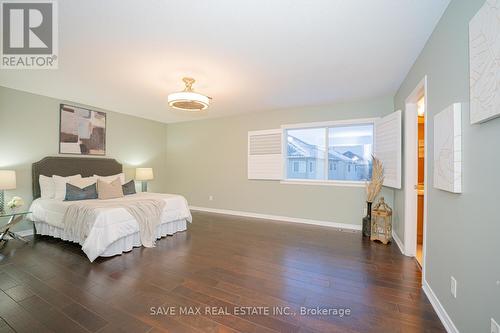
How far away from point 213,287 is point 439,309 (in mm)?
1983

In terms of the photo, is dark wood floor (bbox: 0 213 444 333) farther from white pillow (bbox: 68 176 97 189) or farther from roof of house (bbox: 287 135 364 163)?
roof of house (bbox: 287 135 364 163)

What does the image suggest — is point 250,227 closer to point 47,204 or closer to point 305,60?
point 305,60

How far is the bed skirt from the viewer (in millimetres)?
2961

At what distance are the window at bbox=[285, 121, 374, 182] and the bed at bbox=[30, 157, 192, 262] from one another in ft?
8.85

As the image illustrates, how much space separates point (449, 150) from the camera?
1.61 meters

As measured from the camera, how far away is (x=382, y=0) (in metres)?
1.71

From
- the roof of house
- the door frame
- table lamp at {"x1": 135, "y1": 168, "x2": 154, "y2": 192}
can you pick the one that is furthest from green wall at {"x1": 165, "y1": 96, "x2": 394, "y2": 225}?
table lamp at {"x1": 135, "y1": 168, "x2": 154, "y2": 192}

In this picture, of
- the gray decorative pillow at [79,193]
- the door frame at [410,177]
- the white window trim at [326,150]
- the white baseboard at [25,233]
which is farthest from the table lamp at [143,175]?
the door frame at [410,177]

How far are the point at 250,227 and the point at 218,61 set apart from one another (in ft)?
10.2

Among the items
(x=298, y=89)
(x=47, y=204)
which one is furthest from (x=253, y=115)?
(x=47, y=204)

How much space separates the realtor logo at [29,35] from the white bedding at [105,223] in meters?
2.02

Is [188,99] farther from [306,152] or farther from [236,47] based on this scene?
[306,152]

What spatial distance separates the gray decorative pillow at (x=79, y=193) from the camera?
3.68 metres

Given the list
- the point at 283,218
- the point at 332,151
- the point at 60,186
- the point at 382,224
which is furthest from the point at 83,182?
the point at 382,224
